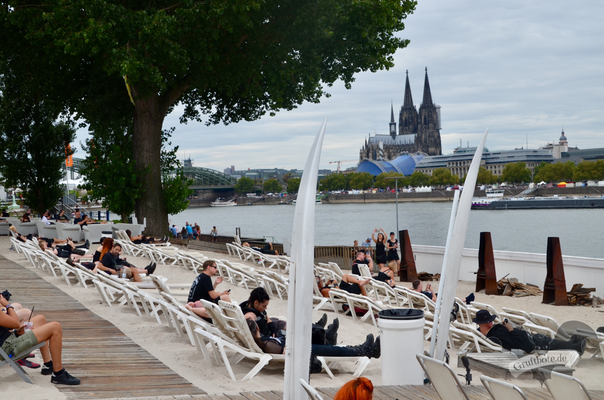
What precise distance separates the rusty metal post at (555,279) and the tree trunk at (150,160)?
14856 millimetres

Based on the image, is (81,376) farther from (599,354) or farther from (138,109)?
(138,109)

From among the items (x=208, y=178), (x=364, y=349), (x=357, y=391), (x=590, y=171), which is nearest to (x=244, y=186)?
(x=208, y=178)

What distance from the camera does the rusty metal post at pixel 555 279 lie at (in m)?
13.4

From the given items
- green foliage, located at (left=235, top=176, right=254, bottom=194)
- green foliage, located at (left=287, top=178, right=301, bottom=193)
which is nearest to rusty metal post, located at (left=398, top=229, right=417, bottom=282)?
green foliage, located at (left=235, top=176, right=254, bottom=194)

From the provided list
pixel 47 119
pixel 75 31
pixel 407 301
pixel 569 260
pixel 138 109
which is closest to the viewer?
pixel 407 301

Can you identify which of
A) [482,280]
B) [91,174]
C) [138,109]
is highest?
[138,109]

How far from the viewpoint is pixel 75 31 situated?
Answer: 59.8 ft

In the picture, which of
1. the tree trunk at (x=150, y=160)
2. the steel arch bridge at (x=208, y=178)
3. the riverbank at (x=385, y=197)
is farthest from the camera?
the steel arch bridge at (x=208, y=178)

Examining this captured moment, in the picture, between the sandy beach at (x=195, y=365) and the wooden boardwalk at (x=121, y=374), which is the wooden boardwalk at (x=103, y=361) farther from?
the sandy beach at (x=195, y=365)

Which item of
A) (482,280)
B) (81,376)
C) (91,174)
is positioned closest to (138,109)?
(91,174)

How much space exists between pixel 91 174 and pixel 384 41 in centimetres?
1277

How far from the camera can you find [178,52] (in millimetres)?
18938

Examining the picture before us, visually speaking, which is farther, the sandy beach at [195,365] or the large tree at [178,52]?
the large tree at [178,52]

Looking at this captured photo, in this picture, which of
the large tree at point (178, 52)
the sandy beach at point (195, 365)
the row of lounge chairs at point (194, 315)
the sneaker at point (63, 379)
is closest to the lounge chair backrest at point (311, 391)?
the sandy beach at point (195, 365)
